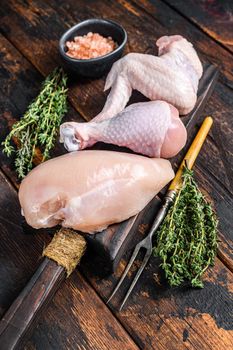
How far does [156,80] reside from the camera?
1.62m

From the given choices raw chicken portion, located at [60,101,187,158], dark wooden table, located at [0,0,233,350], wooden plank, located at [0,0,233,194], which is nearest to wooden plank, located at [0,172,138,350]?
dark wooden table, located at [0,0,233,350]

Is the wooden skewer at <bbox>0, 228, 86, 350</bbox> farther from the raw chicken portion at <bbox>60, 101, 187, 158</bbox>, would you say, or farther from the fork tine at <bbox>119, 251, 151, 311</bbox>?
the raw chicken portion at <bbox>60, 101, 187, 158</bbox>

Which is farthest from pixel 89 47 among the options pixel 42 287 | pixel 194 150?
pixel 42 287

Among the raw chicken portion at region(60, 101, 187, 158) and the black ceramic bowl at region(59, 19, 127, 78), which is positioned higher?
the black ceramic bowl at region(59, 19, 127, 78)

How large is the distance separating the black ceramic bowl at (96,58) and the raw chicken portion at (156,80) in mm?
133

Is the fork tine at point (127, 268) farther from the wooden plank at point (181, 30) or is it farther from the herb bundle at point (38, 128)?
the wooden plank at point (181, 30)

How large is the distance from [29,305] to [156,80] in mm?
879

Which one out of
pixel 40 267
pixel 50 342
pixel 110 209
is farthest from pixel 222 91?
pixel 50 342

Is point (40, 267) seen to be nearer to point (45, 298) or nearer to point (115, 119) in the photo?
point (45, 298)

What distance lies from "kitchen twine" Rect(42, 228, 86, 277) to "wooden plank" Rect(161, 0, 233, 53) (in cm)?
121

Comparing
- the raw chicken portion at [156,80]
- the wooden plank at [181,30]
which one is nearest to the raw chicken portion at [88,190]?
the raw chicken portion at [156,80]

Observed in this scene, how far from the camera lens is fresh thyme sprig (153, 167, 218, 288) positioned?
4.53ft

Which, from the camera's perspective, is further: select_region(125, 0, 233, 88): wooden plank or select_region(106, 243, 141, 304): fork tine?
select_region(125, 0, 233, 88): wooden plank

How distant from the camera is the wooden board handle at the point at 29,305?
1198 mm
